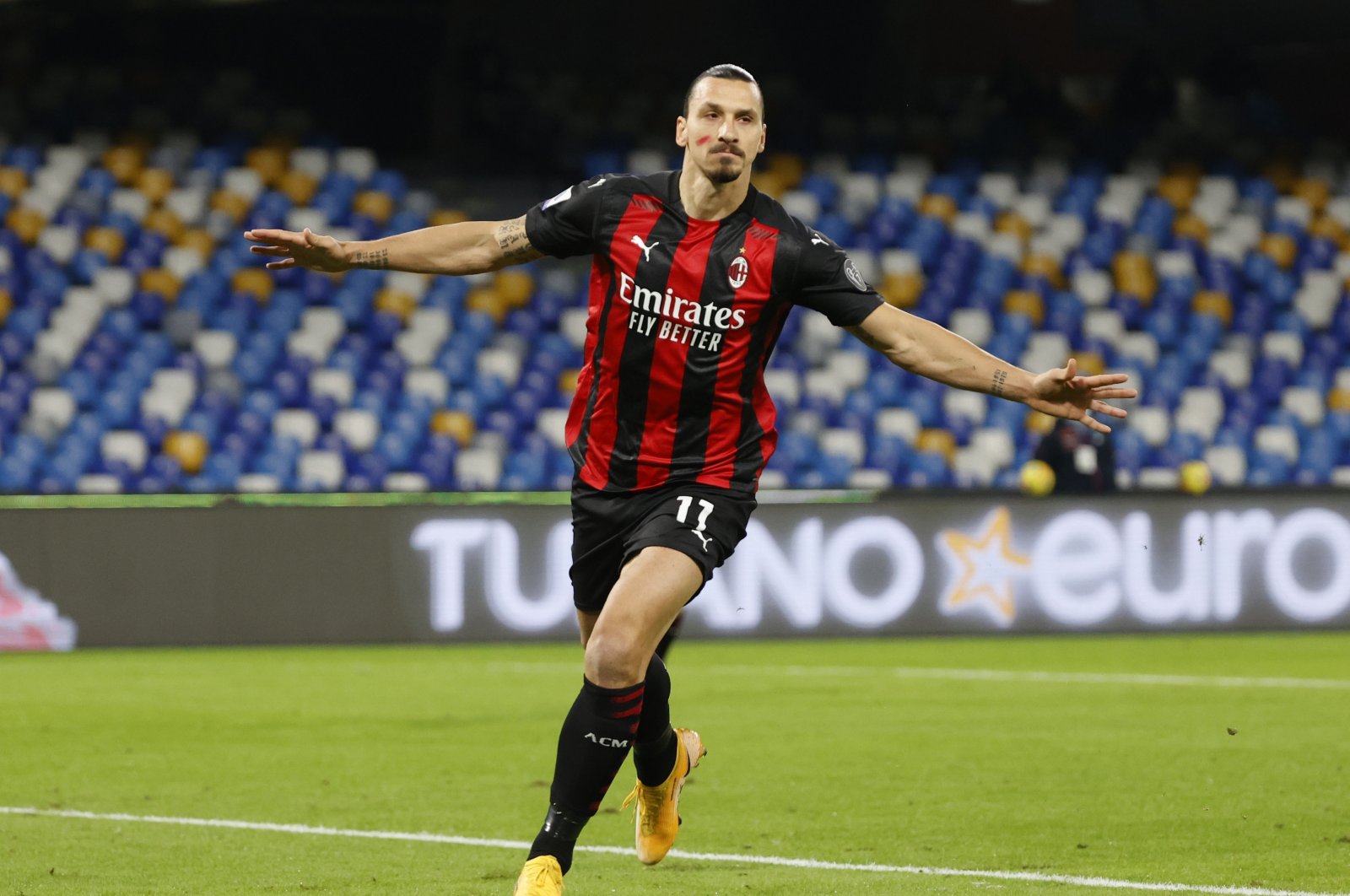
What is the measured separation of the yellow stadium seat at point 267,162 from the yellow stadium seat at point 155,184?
74 centimetres

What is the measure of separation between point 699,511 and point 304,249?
1.19m

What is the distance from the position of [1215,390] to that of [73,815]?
1268cm

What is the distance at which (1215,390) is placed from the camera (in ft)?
56.0

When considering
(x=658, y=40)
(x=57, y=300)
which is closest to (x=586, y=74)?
(x=658, y=40)

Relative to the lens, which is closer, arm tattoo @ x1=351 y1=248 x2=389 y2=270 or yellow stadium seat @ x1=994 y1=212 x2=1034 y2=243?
arm tattoo @ x1=351 y1=248 x2=389 y2=270

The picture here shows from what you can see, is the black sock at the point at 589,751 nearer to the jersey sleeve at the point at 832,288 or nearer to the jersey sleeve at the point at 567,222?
the jersey sleeve at the point at 832,288

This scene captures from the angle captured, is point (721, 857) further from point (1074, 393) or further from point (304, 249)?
point (304, 249)

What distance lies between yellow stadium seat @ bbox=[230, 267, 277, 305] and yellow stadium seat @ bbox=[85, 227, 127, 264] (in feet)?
3.06

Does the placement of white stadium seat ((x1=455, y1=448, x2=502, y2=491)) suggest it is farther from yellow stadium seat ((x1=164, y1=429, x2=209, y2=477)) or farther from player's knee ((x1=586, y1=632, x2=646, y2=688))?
player's knee ((x1=586, y1=632, x2=646, y2=688))

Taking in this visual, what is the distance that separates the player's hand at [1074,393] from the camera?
15.0ft

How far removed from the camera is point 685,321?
15.9ft

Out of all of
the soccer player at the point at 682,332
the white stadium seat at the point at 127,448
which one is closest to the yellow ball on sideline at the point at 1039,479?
the white stadium seat at the point at 127,448

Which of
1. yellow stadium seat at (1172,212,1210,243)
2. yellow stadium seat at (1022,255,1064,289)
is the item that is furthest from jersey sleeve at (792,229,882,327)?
yellow stadium seat at (1172,212,1210,243)

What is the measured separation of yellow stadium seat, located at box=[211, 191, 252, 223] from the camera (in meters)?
16.4
